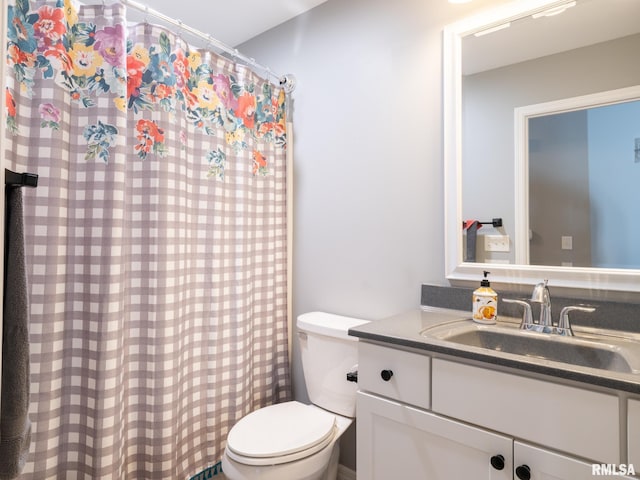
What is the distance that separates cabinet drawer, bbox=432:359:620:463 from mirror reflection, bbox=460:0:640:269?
59 cm

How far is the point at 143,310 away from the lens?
1499mm

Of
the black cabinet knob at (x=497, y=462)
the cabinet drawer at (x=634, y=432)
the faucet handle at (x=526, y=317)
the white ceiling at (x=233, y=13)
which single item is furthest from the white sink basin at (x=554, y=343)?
the white ceiling at (x=233, y=13)

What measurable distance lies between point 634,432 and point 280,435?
110cm

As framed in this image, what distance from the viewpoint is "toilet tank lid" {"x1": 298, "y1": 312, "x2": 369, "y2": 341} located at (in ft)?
5.41

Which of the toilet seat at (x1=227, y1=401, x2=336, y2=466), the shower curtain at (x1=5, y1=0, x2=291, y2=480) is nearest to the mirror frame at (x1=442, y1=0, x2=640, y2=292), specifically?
the toilet seat at (x1=227, y1=401, x2=336, y2=466)

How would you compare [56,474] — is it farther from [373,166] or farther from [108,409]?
[373,166]

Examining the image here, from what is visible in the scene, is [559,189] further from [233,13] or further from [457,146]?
[233,13]

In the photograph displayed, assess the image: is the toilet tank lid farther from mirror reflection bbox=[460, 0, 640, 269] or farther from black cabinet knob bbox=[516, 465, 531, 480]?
black cabinet knob bbox=[516, 465, 531, 480]

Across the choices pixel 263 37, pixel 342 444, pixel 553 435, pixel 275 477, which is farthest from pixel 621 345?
pixel 263 37

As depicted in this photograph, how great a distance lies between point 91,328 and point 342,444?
1.29 metres

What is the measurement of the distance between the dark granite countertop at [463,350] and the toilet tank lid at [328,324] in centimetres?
31

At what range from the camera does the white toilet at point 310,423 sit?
4.34 feet

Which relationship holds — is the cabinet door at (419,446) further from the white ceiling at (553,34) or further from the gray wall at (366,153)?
the white ceiling at (553,34)

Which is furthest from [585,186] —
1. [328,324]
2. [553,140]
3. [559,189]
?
[328,324]
